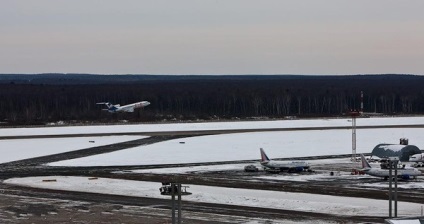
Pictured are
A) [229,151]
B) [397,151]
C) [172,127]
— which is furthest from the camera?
[172,127]

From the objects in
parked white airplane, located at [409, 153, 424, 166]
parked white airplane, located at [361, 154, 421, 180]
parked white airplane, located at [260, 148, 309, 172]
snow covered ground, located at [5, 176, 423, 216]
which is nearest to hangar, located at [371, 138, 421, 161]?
parked white airplane, located at [409, 153, 424, 166]

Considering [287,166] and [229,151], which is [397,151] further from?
[229,151]

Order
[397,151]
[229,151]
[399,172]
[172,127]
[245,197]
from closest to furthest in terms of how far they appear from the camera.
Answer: [245,197] < [399,172] < [397,151] < [229,151] < [172,127]

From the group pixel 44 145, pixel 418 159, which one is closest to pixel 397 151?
pixel 418 159

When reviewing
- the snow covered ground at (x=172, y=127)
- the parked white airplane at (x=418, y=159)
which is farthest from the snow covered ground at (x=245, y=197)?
the snow covered ground at (x=172, y=127)

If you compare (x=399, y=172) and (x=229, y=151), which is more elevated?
(x=229, y=151)

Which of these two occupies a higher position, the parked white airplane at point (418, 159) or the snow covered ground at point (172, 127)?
the snow covered ground at point (172, 127)

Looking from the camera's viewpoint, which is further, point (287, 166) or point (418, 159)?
point (418, 159)

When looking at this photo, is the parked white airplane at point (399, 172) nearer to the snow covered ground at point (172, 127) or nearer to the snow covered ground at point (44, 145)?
the snow covered ground at point (44, 145)
